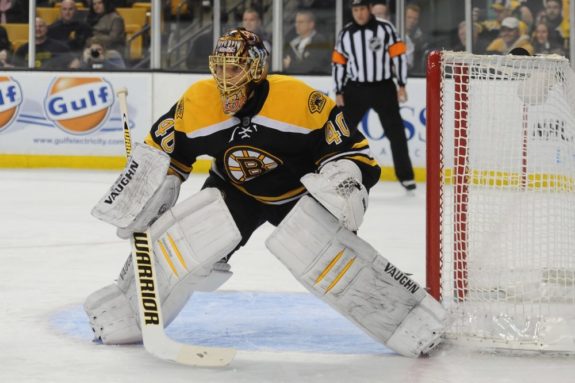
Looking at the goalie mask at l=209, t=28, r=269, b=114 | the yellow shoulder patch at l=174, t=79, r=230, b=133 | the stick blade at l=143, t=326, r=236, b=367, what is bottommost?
the stick blade at l=143, t=326, r=236, b=367

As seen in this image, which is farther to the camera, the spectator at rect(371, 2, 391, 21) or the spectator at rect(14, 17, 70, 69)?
the spectator at rect(14, 17, 70, 69)

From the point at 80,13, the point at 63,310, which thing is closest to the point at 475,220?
the point at 63,310

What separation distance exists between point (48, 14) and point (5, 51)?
1.36ft

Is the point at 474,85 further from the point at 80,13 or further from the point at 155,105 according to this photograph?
the point at 80,13

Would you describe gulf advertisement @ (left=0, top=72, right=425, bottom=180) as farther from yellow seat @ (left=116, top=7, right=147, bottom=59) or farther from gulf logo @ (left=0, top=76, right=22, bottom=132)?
yellow seat @ (left=116, top=7, right=147, bottom=59)

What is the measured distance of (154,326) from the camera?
2.95m

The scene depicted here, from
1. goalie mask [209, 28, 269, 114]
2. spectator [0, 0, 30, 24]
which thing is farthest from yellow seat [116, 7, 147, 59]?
goalie mask [209, 28, 269, 114]

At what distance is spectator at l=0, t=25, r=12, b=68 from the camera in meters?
8.91

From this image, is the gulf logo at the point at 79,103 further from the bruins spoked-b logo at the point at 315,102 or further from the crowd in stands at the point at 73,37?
the bruins spoked-b logo at the point at 315,102

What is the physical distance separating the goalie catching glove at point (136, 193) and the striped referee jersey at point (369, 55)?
180 inches

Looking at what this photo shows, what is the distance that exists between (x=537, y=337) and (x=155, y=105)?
575 cm

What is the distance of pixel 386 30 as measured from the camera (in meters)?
7.51

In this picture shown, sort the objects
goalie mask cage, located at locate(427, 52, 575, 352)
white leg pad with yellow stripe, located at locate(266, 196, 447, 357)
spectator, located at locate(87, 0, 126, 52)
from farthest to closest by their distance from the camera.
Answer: spectator, located at locate(87, 0, 126, 52) < goalie mask cage, located at locate(427, 52, 575, 352) < white leg pad with yellow stripe, located at locate(266, 196, 447, 357)

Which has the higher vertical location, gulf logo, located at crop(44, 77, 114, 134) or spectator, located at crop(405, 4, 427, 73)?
spectator, located at crop(405, 4, 427, 73)
